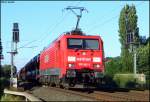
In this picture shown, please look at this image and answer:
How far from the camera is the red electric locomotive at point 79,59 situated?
2677 cm

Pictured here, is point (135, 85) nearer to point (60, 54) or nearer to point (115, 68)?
point (60, 54)

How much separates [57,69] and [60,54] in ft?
4.11

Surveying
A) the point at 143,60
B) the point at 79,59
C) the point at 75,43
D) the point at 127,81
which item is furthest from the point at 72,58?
the point at 143,60

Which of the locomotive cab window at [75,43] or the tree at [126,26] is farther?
the tree at [126,26]

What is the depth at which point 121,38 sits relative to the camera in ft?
255

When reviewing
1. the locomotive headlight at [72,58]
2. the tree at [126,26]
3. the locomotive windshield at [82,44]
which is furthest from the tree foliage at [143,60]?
the locomotive headlight at [72,58]

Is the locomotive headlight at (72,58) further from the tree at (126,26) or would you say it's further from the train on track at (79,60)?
the tree at (126,26)

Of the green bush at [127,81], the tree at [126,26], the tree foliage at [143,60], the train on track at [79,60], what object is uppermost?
the tree at [126,26]

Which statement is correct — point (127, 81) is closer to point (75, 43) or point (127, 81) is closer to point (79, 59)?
point (75, 43)

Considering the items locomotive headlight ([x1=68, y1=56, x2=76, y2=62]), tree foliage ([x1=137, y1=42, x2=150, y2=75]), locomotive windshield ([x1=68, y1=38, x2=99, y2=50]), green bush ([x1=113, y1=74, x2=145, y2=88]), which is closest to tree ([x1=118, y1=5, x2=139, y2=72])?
tree foliage ([x1=137, y1=42, x2=150, y2=75])

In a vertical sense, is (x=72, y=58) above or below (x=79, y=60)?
above

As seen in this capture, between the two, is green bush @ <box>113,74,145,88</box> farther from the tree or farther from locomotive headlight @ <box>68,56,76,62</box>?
the tree

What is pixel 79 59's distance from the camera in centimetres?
2706

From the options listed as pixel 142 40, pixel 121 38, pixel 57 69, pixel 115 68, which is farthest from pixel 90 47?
pixel 142 40
